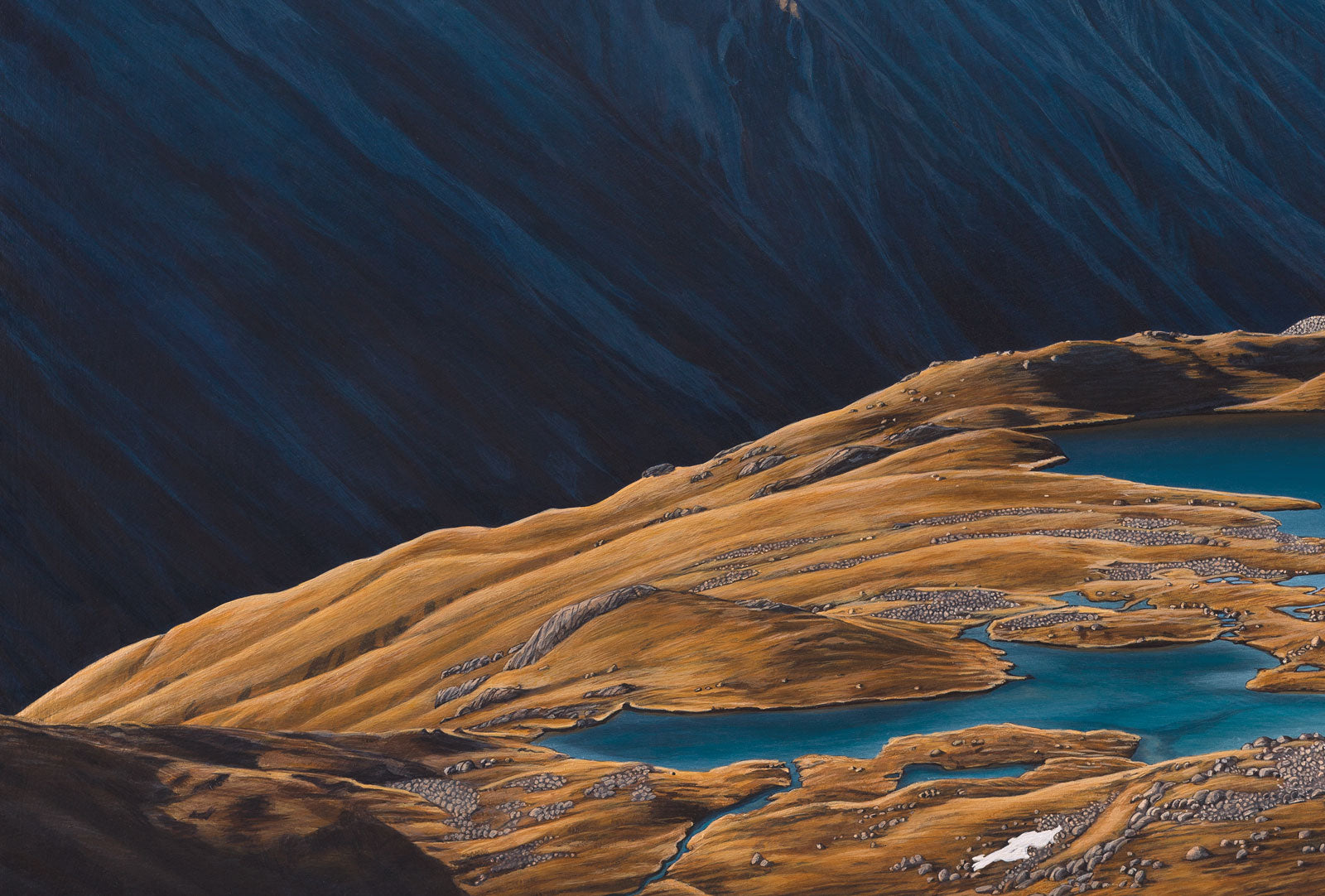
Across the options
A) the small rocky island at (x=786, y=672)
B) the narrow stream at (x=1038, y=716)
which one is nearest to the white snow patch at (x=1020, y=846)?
the small rocky island at (x=786, y=672)

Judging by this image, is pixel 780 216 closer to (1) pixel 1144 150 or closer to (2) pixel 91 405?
(1) pixel 1144 150

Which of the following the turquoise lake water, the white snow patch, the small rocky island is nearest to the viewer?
the white snow patch

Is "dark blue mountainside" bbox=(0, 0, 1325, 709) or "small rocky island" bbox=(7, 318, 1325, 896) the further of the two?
"dark blue mountainside" bbox=(0, 0, 1325, 709)

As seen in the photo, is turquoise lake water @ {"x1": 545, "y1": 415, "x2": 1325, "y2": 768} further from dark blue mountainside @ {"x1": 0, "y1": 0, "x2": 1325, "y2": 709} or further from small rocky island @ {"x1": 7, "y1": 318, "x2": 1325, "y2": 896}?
dark blue mountainside @ {"x1": 0, "y1": 0, "x2": 1325, "y2": 709}

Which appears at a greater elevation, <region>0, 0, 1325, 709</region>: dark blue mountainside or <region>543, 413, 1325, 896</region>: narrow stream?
<region>0, 0, 1325, 709</region>: dark blue mountainside

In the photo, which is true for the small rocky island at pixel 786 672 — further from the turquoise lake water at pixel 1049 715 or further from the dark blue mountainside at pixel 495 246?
the dark blue mountainside at pixel 495 246

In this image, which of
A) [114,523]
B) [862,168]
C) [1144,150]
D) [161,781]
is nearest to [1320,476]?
[161,781]

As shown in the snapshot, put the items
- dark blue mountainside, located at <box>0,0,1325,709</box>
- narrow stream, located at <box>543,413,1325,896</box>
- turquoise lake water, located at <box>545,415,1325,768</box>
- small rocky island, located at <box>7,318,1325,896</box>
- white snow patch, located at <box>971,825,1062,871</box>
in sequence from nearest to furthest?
1. white snow patch, located at <box>971,825,1062,871</box>
2. small rocky island, located at <box>7,318,1325,896</box>
3. narrow stream, located at <box>543,413,1325,896</box>
4. turquoise lake water, located at <box>545,415,1325,768</box>
5. dark blue mountainside, located at <box>0,0,1325,709</box>

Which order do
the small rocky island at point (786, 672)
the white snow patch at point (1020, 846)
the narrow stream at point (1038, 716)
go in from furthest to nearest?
the narrow stream at point (1038, 716)
the small rocky island at point (786, 672)
the white snow patch at point (1020, 846)

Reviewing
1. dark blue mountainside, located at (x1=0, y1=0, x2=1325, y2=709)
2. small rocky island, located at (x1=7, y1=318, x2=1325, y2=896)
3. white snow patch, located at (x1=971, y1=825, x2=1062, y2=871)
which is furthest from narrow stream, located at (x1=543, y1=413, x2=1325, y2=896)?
dark blue mountainside, located at (x1=0, y1=0, x2=1325, y2=709)
